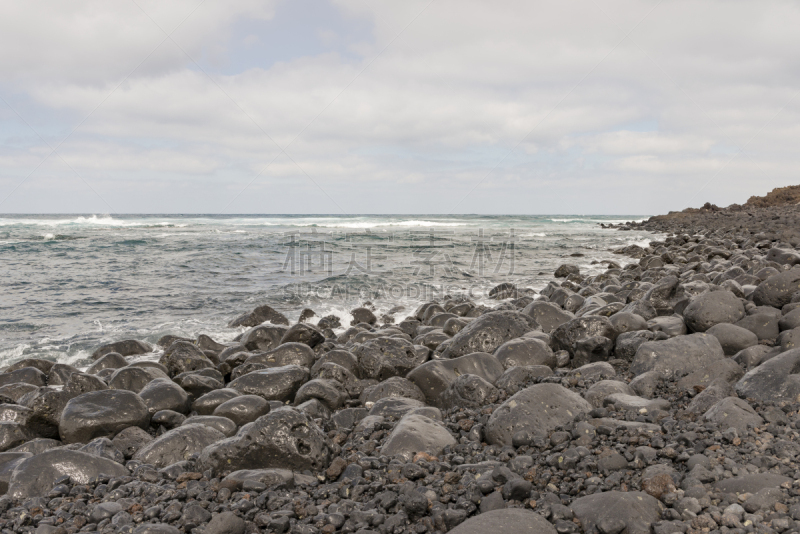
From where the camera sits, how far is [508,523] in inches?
81.7

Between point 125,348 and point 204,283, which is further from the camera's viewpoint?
point 204,283

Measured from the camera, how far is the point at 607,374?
4.21m

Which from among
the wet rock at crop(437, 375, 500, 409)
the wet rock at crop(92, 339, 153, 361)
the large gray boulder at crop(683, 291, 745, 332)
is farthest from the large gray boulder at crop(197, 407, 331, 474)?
the wet rock at crop(92, 339, 153, 361)

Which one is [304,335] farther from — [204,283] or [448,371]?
[204,283]

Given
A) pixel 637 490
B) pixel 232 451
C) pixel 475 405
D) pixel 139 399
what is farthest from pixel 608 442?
pixel 139 399

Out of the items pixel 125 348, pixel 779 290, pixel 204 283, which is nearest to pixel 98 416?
pixel 125 348

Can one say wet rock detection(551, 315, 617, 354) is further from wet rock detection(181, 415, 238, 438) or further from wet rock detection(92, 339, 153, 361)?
wet rock detection(92, 339, 153, 361)

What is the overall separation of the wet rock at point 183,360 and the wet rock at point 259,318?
8.19 feet

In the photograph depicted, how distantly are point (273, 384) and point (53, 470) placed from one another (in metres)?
2.10

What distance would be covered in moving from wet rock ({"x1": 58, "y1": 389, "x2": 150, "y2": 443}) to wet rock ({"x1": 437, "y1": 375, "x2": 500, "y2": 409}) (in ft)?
9.17

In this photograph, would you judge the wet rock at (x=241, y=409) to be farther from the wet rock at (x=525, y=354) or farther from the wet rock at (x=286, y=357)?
the wet rock at (x=525, y=354)

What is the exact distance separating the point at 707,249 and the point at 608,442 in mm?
14247

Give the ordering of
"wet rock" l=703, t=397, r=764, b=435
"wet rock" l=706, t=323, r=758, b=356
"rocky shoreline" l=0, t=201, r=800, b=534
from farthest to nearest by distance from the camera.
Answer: "wet rock" l=706, t=323, r=758, b=356 < "wet rock" l=703, t=397, r=764, b=435 < "rocky shoreline" l=0, t=201, r=800, b=534

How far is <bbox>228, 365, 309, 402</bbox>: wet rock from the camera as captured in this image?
4918mm
